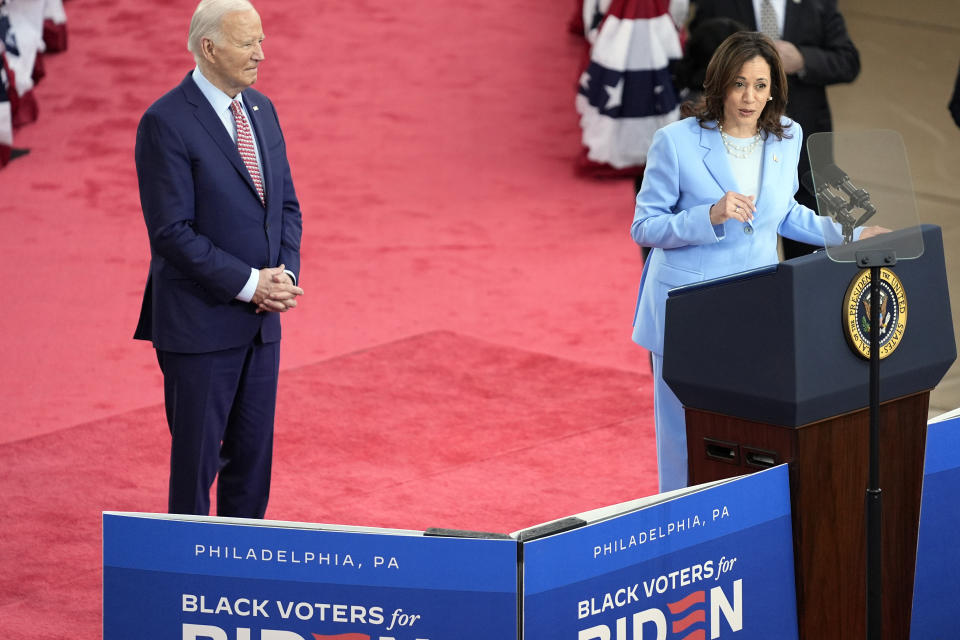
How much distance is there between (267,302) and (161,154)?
41 centimetres

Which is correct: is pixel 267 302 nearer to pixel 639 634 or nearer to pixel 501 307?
pixel 639 634

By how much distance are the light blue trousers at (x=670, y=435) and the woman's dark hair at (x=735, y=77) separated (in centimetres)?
58

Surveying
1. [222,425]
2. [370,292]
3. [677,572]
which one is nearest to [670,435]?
[677,572]

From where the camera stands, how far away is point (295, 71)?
8938 mm

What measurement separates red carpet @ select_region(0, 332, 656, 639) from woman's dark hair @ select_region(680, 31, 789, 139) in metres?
1.36

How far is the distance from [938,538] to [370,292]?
12.7ft

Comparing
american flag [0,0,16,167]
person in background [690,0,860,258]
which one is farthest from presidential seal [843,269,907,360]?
american flag [0,0,16,167]

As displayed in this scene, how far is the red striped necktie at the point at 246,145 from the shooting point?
10.7ft

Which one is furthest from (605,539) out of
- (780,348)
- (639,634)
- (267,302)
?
(267,302)

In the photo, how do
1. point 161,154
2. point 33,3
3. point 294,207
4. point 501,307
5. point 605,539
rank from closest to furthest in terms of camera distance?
point 605,539 < point 161,154 < point 294,207 < point 501,307 < point 33,3

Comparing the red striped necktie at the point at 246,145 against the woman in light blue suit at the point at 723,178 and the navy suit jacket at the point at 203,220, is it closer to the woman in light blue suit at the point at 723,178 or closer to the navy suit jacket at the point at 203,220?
the navy suit jacket at the point at 203,220

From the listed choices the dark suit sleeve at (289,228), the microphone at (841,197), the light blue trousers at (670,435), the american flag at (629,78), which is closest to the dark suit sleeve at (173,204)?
the dark suit sleeve at (289,228)

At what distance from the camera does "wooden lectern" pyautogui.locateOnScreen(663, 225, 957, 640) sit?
8.01 feet

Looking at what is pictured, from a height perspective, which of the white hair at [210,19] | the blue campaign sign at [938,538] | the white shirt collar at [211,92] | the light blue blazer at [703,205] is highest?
the white hair at [210,19]
